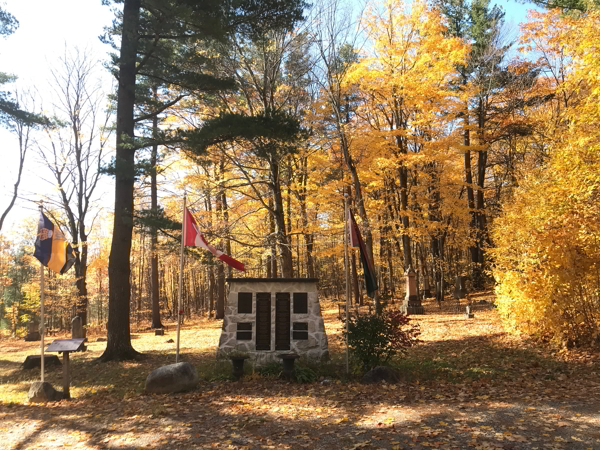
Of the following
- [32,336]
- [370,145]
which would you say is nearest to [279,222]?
[370,145]

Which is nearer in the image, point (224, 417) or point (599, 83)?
point (224, 417)

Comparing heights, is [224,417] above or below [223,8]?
below

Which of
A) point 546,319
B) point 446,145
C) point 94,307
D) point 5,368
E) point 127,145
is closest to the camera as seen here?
point 546,319

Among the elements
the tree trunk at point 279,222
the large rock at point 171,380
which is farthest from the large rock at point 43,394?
the tree trunk at point 279,222

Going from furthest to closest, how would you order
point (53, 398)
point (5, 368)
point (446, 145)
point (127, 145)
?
1. point (446, 145)
2. point (5, 368)
3. point (127, 145)
4. point (53, 398)

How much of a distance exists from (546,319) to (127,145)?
34.5ft

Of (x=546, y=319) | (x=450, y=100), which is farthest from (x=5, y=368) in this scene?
(x=450, y=100)

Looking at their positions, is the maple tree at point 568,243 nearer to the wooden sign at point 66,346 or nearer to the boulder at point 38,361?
the wooden sign at point 66,346

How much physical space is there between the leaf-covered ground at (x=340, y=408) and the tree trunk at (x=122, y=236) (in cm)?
71

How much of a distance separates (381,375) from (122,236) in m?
7.11

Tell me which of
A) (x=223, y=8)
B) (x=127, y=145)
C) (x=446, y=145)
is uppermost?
(x=223, y=8)

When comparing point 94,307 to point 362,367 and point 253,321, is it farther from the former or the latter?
point 362,367

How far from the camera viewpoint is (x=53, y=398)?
7.14 metres

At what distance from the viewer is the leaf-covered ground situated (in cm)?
449
